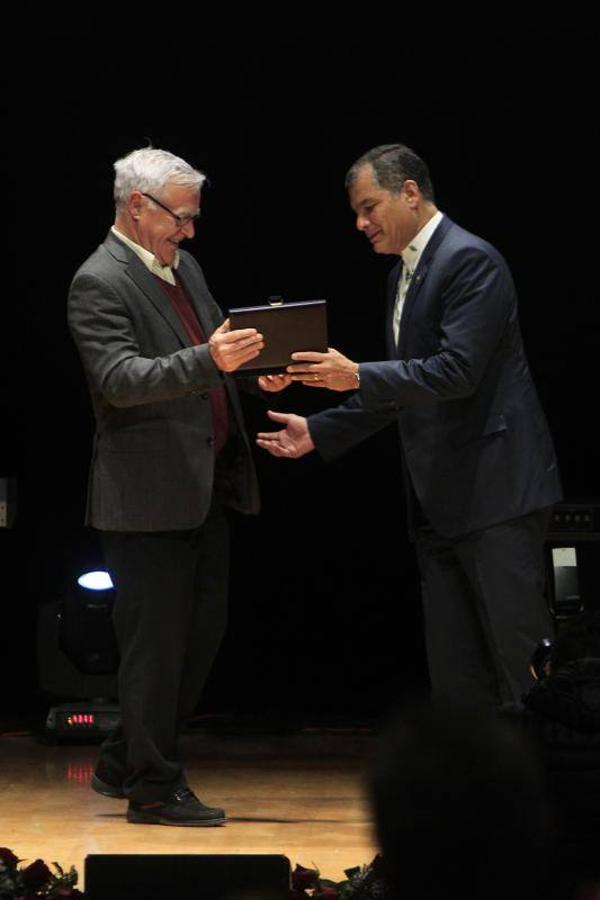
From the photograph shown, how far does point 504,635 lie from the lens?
3.51m

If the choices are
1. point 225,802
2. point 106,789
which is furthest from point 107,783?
point 225,802

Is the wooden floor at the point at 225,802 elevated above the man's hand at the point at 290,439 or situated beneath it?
situated beneath

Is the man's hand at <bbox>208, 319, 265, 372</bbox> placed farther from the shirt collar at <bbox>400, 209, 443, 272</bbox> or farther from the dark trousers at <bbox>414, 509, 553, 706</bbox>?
the dark trousers at <bbox>414, 509, 553, 706</bbox>

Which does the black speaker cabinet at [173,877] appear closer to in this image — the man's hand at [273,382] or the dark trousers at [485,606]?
the dark trousers at [485,606]

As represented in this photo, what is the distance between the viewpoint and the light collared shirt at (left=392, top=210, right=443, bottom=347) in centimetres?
371

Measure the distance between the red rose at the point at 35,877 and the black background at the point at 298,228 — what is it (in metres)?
2.62

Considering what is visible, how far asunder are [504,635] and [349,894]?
85cm

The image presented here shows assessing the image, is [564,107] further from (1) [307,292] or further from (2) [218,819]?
(2) [218,819]

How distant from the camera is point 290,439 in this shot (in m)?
3.89

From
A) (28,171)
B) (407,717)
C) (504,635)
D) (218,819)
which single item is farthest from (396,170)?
(407,717)

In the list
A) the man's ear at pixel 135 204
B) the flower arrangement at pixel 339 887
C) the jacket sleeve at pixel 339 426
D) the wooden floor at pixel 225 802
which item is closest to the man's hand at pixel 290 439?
the jacket sleeve at pixel 339 426

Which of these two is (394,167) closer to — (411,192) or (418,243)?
(411,192)

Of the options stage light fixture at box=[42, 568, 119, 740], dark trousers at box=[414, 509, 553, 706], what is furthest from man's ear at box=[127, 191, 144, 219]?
stage light fixture at box=[42, 568, 119, 740]

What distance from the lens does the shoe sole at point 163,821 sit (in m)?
3.68
